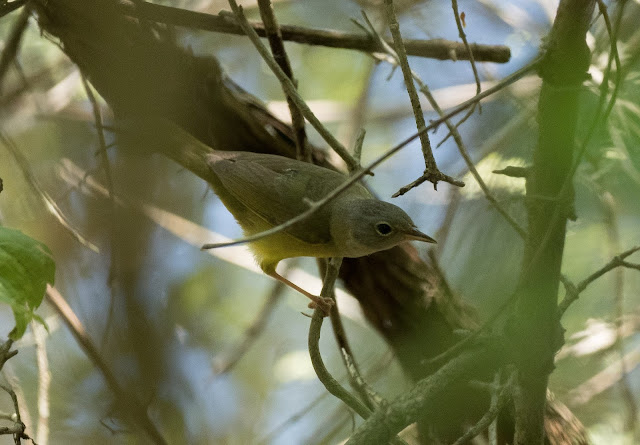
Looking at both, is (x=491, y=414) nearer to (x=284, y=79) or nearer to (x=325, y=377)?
(x=325, y=377)

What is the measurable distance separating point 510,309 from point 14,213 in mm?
2521

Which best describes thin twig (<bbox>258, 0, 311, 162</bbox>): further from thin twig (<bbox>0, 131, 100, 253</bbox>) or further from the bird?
thin twig (<bbox>0, 131, 100, 253</bbox>)

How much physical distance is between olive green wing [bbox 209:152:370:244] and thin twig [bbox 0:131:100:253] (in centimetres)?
68

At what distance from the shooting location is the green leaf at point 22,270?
1701mm

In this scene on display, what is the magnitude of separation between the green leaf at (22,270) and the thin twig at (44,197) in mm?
952

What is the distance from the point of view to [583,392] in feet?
10.6

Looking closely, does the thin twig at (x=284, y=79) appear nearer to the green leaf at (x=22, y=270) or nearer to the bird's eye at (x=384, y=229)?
the bird's eye at (x=384, y=229)

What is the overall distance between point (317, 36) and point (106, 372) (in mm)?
1704

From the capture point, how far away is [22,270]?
1746 millimetres

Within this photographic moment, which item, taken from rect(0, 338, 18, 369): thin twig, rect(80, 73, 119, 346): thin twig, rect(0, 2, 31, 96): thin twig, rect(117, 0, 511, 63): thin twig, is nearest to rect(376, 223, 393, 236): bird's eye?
rect(117, 0, 511, 63): thin twig

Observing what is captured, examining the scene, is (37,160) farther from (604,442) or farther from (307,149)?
(604,442)

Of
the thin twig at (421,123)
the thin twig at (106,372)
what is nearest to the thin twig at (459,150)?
the thin twig at (421,123)

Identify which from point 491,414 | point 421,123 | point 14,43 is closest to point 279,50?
point 421,123

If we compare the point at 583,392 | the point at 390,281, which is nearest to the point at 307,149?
the point at 390,281
